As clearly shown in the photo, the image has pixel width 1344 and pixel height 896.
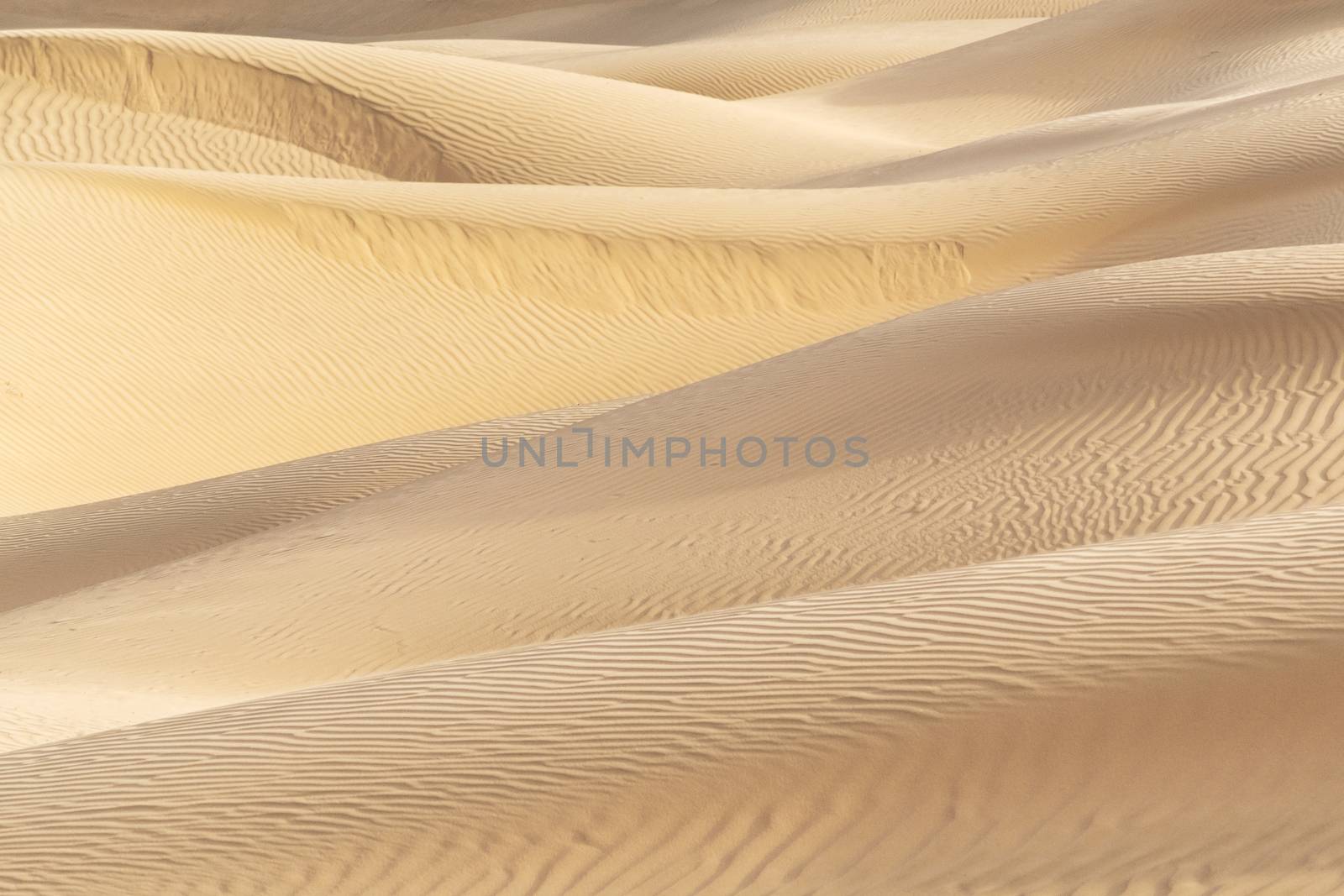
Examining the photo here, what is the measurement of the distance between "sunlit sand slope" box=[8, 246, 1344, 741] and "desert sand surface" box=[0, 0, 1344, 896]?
39mm

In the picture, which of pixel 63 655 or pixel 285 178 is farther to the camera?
pixel 285 178

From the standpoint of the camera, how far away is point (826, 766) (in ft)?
13.6

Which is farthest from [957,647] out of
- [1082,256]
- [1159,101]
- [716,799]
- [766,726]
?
[1159,101]

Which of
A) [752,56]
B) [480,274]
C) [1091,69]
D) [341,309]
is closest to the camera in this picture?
[341,309]

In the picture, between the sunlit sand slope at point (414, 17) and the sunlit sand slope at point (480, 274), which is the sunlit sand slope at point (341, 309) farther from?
the sunlit sand slope at point (414, 17)

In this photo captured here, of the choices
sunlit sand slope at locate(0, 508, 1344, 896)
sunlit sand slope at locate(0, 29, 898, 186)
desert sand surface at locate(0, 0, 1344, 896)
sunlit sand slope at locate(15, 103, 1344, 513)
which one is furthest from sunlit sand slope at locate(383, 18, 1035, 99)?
sunlit sand slope at locate(0, 508, 1344, 896)

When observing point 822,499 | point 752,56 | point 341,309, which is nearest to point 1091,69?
point 752,56

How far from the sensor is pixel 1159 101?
77.0 feet

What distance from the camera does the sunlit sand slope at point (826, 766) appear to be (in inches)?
144

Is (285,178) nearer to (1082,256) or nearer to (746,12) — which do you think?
(1082,256)

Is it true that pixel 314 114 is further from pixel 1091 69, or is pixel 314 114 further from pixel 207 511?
pixel 1091 69

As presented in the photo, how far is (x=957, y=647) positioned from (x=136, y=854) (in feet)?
7.93

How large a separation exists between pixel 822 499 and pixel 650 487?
1.21 meters

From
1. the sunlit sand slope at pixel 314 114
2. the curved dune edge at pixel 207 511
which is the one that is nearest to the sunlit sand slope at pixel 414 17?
the sunlit sand slope at pixel 314 114
